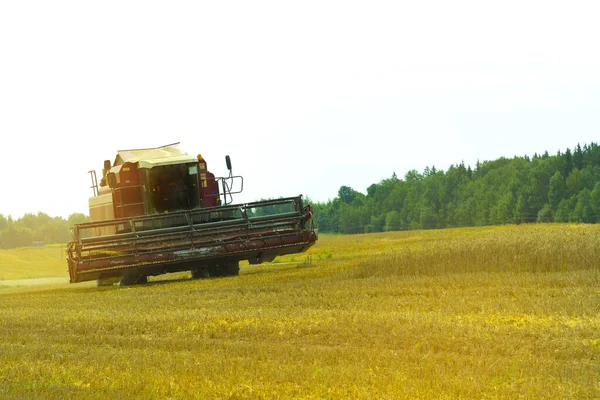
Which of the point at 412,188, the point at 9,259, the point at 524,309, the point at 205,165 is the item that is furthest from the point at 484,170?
the point at 524,309

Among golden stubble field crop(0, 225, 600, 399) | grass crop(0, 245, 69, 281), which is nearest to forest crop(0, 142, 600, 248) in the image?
grass crop(0, 245, 69, 281)

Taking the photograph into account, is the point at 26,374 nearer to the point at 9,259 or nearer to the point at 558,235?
the point at 558,235

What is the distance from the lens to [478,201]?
130 m

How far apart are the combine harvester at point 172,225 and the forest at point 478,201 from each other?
79811 millimetres

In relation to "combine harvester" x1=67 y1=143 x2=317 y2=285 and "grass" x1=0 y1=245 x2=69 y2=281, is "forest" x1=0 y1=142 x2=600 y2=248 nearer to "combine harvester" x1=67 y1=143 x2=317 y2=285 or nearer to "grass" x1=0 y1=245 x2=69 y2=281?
"grass" x1=0 y1=245 x2=69 y2=281

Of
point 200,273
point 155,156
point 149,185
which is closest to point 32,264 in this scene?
point 155,156

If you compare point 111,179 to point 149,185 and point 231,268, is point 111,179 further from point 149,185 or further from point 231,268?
point 231,268

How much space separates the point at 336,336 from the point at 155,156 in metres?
14.3

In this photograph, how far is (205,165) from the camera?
24203 mm

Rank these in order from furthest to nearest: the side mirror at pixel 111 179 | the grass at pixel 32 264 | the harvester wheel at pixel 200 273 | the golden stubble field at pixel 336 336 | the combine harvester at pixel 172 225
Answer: the grass at pixel 32 264
the harvester wheel at pixel 200 273
the side mirror at pixel 111 179
the combine harvester at pixel 172 225
the golden stubble field at pixel 336 336

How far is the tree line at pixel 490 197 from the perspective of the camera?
111750mm

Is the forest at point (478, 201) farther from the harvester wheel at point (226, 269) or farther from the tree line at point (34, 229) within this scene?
the harvester wheel at point (226, 269)

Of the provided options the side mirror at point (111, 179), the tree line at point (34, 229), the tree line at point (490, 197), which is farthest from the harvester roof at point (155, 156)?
the tree line at point (34, 229)

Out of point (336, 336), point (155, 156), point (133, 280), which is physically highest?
point (155, 156)
